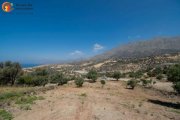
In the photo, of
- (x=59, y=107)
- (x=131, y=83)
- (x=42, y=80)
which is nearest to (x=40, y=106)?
(x=59, y=107)

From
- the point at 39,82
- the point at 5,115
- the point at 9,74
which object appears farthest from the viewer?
the point at 9,74

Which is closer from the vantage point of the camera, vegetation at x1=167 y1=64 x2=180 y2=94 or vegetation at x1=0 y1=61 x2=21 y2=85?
vegetation at x1=167 y1=64 x2=180 y2=94

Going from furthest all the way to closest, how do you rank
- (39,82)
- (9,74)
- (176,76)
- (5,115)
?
(9,74) < (39,82) < (176,76) < (5,115)

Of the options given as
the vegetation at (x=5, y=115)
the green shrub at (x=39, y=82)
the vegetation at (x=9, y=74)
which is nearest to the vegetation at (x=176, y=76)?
the vegetation at (x=5, y=115)

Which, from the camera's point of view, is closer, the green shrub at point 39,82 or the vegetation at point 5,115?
the vegetation at point 5,115

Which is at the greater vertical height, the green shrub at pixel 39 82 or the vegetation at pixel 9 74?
the vegetation at pixel 9 74

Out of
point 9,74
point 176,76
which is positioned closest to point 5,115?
point 176,76

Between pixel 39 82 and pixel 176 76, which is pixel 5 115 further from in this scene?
pixel 39 82

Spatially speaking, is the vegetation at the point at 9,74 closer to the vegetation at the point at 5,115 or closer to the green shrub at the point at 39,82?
the green shrub at the point at 39,82

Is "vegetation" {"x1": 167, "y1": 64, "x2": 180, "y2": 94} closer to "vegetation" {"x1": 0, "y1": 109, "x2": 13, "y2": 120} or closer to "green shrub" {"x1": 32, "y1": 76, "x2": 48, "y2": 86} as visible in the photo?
"vegetation" {"x1": 0, "y1": 109, "x2": 13, "y2": 120}

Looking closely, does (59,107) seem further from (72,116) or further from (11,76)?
(11,76)

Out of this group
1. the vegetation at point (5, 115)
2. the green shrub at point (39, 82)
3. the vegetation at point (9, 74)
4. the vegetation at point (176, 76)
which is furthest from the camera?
the vegetation at point (9, 74)

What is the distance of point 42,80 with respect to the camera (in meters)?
56.6

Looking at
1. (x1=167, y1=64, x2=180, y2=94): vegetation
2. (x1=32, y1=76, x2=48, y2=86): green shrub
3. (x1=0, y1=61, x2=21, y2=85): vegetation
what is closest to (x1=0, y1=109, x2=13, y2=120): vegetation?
(x1=167, y1=64, x2=180, y2=94): vegetation
